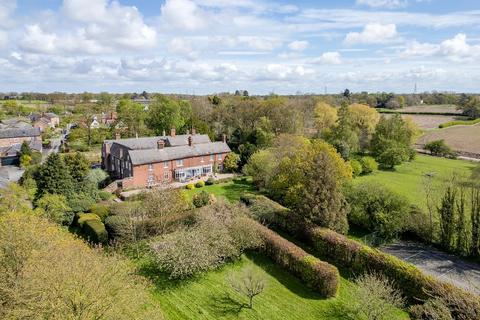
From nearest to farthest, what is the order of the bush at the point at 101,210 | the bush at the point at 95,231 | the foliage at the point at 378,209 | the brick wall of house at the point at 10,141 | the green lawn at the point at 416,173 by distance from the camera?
the bush at the point at 95,231 → the foliage at the point at 378,209 → the bush at the point at 101,210 → the green lawn at the point at 416,173 → the brick wall of house at the point at 10,141

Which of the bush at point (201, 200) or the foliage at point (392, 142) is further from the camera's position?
the foliage at point (392, 142)

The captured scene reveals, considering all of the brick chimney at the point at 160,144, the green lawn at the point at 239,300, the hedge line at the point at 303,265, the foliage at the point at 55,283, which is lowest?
the green lawn at the point at 239,300

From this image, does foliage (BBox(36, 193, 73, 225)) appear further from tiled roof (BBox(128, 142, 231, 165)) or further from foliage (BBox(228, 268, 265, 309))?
foliage (BBox(228, 268, 265, 309))

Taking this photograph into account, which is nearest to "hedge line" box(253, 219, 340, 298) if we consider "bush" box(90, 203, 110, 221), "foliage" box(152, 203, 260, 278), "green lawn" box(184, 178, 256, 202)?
"foliage" box(152, 203, 260, 278)

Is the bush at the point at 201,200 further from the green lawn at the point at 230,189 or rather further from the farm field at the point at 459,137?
the farm field at the point at 459,137

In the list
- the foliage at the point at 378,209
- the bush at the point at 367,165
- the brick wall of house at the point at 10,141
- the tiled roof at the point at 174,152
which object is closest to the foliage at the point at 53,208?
the tiled roof at the point at 174,152

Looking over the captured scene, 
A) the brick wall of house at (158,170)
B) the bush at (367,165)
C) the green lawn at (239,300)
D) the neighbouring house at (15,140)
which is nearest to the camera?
the green lawn at (239,300)
